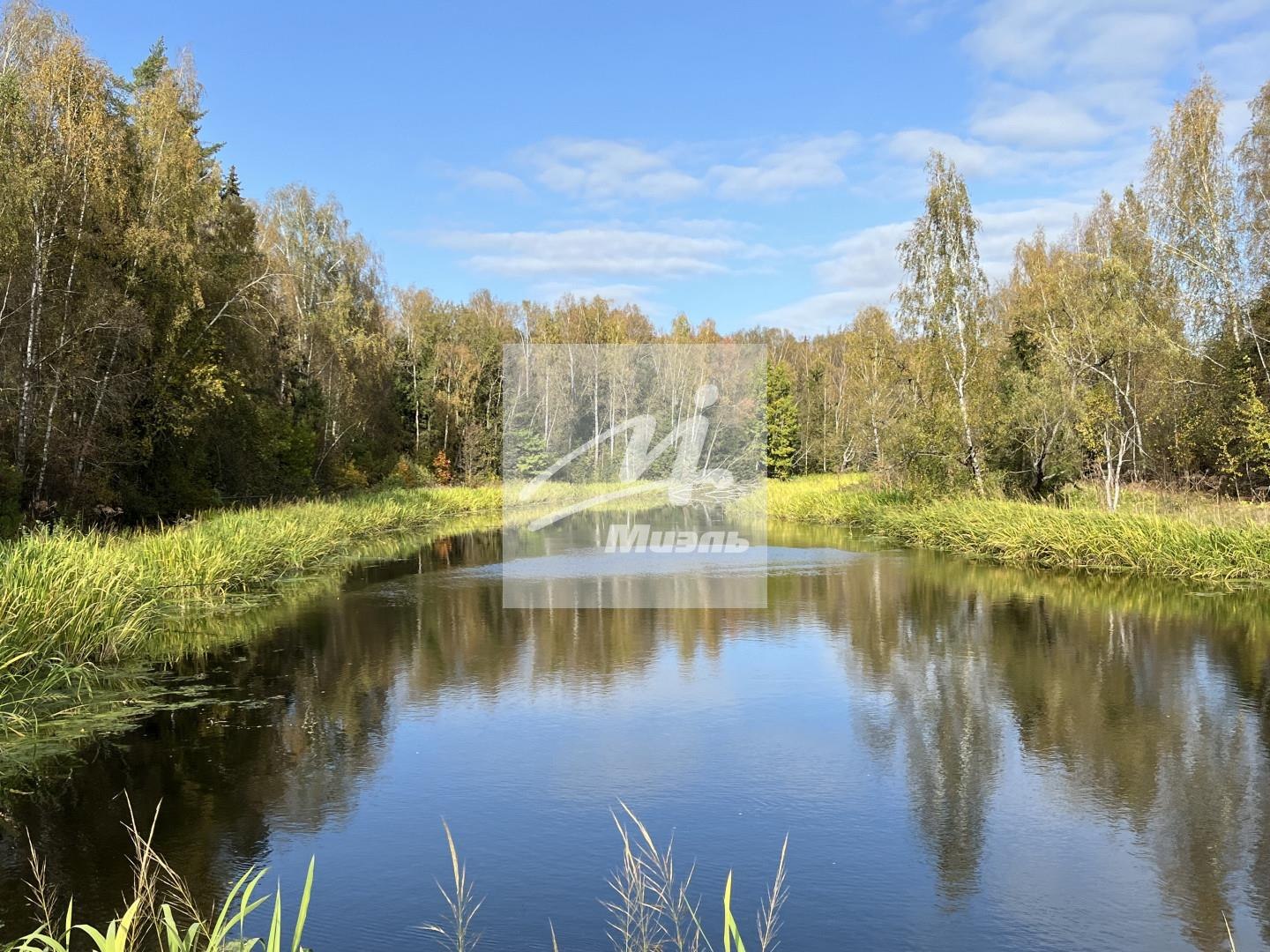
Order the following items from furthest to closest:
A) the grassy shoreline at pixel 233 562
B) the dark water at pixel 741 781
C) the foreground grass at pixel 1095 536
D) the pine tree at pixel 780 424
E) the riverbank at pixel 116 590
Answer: the pine tree at pixel 780 424 → the foreground grass at pixel 1095 536 → the grassy shoreline at pixel 233 562 → the riverbank at pixel 116 590 → the dark water at pixel 741 781

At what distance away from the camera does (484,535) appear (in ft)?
93.1

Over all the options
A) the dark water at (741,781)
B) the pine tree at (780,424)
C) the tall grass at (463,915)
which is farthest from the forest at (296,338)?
the pine tree at (780,424)

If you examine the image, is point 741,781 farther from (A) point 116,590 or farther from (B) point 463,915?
(A) point 116,590

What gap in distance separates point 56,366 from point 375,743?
1232cm

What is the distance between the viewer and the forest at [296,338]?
16219 mm

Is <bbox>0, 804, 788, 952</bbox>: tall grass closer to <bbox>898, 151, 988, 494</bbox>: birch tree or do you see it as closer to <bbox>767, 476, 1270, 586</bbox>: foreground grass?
<bbox>767, 476, 1270, 586</bbox>: foreground grass

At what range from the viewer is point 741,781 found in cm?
653

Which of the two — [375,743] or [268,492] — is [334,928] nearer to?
[375,743]

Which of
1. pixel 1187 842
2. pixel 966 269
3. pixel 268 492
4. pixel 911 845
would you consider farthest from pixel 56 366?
pixel 966 269

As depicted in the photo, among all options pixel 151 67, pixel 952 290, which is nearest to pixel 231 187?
pixel 151 67

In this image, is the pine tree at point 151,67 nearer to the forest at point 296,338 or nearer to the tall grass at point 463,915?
the forest at point 296,338

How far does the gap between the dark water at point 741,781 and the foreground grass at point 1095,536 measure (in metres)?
3.22

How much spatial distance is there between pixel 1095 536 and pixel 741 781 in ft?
41.8

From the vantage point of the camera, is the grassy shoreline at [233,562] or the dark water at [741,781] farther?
the grassy shoreline at [233,562]
